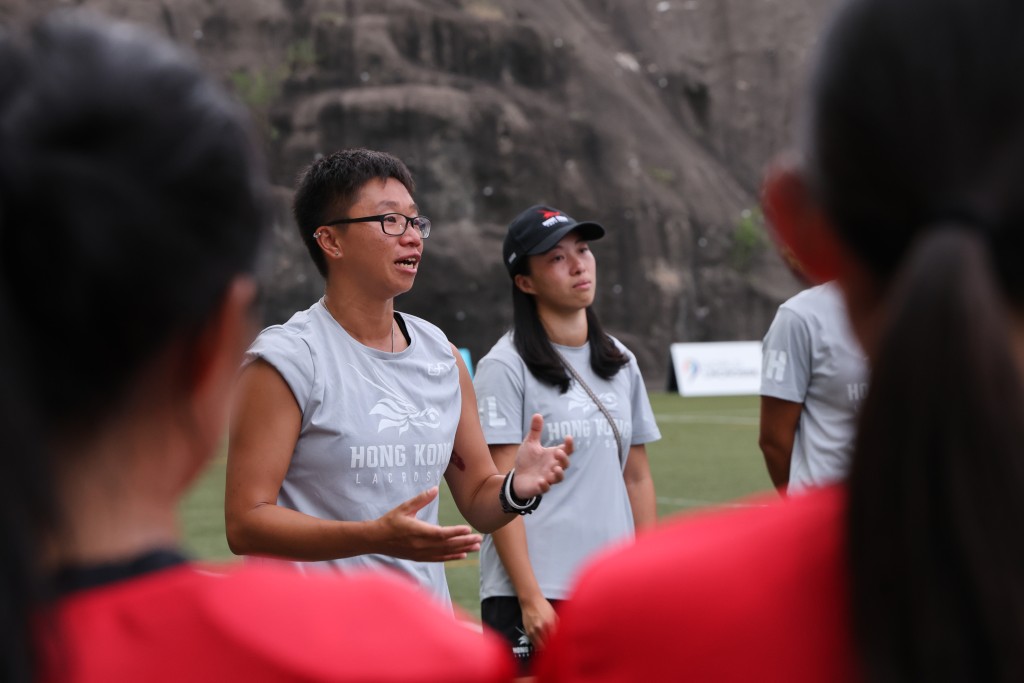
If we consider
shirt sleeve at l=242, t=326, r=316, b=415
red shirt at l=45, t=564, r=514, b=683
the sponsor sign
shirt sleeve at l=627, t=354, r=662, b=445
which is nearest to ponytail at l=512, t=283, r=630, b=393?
A: shirt sleeve at l=627, t=354, r=662, b=445

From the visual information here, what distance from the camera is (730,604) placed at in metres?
1.16

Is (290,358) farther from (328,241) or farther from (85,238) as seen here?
(85,238)

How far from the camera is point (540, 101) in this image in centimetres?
3528

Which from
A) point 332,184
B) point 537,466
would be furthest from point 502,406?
point 537,466

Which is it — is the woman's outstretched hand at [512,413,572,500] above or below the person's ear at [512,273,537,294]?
below

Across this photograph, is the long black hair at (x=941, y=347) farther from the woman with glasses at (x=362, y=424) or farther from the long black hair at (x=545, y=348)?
the long black hair at (x=545, y=348)

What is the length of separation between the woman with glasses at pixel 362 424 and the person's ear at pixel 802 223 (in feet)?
6.27

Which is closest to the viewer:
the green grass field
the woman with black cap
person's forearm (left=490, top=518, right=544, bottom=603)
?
person's forearm (left=490, top=518, right=544, bottom=603)

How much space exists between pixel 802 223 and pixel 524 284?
413cm

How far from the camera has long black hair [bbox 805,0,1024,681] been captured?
1023mm

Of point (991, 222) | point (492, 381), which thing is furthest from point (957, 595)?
point (492, 381)

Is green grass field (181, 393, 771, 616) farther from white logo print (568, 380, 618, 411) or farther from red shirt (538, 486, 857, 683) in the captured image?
red shirt (538, 486, 857, 683)

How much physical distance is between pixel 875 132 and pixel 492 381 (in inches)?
156

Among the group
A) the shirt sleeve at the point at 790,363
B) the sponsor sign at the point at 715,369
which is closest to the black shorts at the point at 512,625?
the shirt sleeve at the point at 790,363
